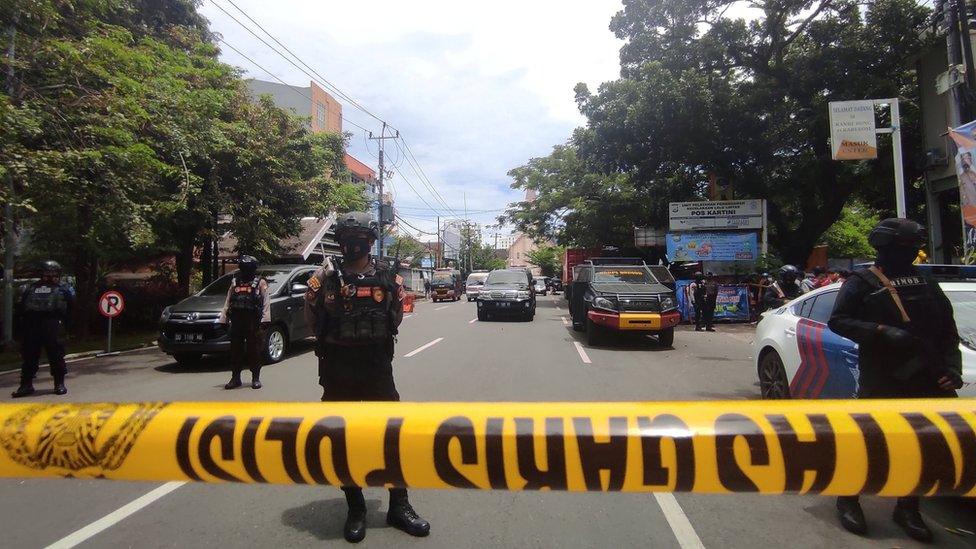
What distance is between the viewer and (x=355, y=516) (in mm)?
3117

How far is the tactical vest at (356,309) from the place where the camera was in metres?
3.08

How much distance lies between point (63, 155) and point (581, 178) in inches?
982

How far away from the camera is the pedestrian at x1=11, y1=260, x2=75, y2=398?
683 centimetres

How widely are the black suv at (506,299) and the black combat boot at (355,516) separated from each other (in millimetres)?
14713

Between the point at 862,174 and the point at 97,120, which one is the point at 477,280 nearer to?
the point at 862,174

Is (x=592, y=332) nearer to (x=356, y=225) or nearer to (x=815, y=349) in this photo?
(x=815, y=349)

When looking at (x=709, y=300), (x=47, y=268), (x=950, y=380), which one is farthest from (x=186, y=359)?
(x=709, y=300)

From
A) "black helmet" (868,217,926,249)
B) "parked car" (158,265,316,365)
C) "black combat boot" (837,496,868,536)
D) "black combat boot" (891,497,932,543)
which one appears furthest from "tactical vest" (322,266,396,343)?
"parked car" (158,265,316,365)

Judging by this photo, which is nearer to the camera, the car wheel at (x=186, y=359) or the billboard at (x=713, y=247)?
the car wheel at (x=186, y=359)

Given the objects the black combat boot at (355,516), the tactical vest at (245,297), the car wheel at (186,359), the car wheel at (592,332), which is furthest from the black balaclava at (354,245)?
the car wheel at (592,332)

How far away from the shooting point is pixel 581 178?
29.5 metres

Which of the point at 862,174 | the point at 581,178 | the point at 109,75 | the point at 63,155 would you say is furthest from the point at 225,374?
the point at 581,178

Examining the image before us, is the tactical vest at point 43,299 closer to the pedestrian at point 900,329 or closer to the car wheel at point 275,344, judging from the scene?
the car wheel at point 275,344

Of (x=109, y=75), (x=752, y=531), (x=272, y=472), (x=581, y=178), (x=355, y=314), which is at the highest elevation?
(x=581, y=178)
